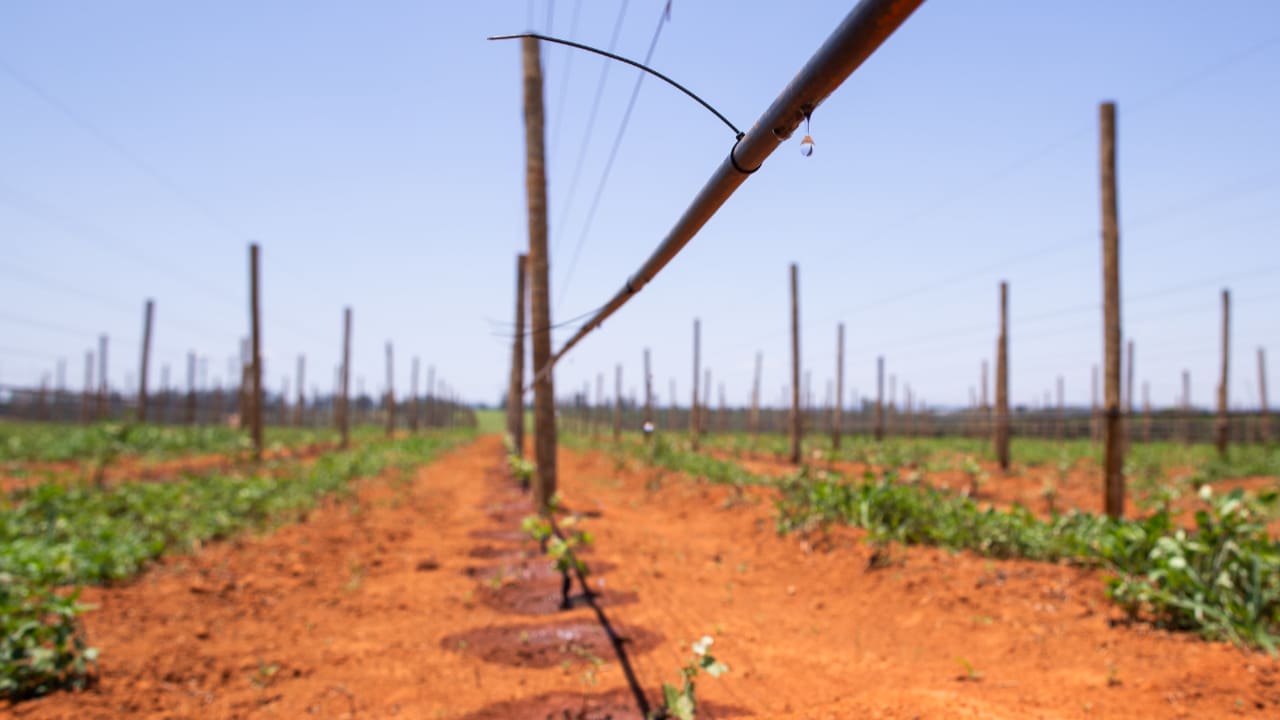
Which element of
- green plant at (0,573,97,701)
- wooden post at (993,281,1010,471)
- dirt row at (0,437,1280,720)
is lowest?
dirt row at (0,437,1280,720)

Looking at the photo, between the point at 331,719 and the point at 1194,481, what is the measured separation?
17.8 metres

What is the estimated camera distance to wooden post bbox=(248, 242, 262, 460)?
17672 millimetres

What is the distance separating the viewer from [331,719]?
434 cm

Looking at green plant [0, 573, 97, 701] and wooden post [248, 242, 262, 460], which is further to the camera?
wooden post [248, 242, 262, 460]

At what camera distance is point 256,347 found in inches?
727

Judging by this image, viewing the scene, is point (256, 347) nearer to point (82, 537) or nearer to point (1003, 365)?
point (82, 537)

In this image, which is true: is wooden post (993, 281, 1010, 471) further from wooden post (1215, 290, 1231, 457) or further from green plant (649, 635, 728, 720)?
green plant (649, 635, 728, 720)

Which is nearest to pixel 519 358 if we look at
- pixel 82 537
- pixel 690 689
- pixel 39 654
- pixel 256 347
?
pixel 256 347

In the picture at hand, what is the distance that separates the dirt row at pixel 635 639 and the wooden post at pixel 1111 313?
2.17m

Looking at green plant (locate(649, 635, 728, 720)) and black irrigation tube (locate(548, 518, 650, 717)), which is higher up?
green plant (locate(649, 635, 728, 720))

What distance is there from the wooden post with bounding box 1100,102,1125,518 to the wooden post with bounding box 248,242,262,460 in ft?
55.7

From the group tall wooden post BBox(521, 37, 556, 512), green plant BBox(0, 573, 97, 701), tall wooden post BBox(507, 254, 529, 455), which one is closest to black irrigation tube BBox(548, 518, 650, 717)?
tall wooden post BBox(521, 37, 556, 512)

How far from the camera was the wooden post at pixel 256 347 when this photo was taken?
1767 centimetres

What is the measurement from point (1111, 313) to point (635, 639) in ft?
22.4
